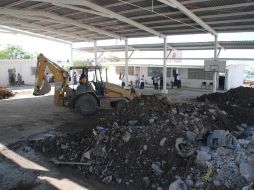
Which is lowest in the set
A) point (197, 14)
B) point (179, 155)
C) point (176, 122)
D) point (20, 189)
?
point (20, 189)

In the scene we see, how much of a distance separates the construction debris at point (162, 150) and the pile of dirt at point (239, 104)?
1.23 m

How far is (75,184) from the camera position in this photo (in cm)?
767

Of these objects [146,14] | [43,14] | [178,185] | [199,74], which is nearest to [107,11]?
[146,14]

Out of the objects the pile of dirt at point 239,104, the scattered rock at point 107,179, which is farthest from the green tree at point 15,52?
the scattered rock at point 107,179

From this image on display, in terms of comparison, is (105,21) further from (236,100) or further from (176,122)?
(176,122)

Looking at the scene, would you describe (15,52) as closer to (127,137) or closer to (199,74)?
(199,74)

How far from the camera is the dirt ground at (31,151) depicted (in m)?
7.72

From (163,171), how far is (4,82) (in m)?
29.4

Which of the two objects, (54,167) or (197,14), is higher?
(197,14)

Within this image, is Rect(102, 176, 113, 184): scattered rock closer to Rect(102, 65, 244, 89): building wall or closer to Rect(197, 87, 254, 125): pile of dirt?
Rect(197, 87, 254, 125): pile of dirt

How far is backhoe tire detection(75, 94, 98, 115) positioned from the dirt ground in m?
0.43

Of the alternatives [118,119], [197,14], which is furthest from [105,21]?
[118,119]

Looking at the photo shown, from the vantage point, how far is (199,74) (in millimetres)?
29844

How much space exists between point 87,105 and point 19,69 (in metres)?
Answer: 21.7
